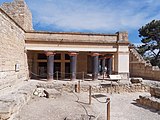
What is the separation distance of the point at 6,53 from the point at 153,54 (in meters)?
26.3

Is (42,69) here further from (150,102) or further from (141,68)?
(150,102)

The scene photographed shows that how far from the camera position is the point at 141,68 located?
2128cm

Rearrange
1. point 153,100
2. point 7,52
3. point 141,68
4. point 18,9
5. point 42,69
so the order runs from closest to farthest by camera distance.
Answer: point 153,100 → point 7,52 → point 18,9 → point 42,69 → point 141,68

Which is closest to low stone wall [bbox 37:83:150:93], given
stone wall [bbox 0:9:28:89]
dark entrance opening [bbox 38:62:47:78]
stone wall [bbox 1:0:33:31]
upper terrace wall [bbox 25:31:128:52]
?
stone wall [bbox 0:9:28:89]

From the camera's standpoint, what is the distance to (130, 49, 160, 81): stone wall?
18.8 meters

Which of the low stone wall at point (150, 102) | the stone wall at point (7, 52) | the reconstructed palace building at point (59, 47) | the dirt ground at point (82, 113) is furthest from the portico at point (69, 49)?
the dirt ground at point (82, 113)

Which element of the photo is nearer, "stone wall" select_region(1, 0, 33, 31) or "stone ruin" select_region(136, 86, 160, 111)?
"stone ruin" select_region(136, 86, 160, 111)

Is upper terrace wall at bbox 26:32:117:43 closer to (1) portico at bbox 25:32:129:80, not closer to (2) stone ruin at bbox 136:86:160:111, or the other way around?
(1) portico at bbox 25:32:129:80

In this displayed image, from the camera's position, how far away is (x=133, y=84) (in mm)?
15328

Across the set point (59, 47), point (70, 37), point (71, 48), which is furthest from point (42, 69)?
point (70, 37)

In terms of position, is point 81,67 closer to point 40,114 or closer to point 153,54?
point 40,114

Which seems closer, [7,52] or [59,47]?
[7,52]

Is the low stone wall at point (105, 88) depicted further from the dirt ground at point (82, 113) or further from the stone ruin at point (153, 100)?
the dirt ground at point (82, 113)

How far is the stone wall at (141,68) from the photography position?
61.8 ft
